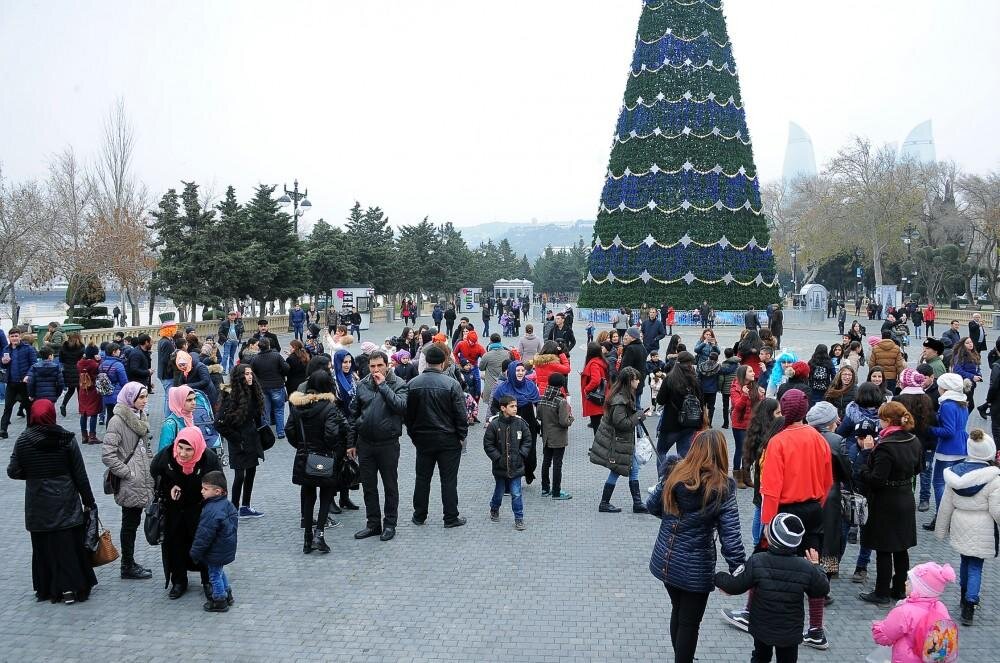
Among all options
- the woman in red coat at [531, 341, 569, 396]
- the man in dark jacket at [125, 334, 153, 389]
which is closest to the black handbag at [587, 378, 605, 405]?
the woman in red coat at [531, 341, 569, 396]

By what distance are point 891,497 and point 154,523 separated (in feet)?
18.6

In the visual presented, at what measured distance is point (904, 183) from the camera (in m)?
53.7

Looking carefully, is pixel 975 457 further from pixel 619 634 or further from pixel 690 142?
pixel 690 142

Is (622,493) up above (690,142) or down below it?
below

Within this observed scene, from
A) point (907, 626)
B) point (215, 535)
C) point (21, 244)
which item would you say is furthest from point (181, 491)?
point (21, 244)

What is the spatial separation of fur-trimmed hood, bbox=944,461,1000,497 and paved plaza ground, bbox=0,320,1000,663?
Answer: 3.24 ft

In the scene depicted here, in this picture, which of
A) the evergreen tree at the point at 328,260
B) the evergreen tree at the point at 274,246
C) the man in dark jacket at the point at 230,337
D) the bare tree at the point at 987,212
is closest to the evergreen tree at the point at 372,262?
the evergreen tree at the point at 328,260

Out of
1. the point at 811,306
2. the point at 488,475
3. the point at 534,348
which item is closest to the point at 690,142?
the point at 811,306

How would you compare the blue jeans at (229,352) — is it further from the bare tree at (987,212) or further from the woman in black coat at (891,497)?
the bare tree at (987,212)

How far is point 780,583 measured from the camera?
4.20 m

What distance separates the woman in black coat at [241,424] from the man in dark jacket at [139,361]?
200 inches

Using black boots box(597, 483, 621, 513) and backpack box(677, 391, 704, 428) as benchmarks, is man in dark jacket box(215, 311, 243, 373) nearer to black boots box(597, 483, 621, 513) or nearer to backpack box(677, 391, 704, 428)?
black boots box(597, 483, 621, 513)

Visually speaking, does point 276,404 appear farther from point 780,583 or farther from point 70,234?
point 70,234

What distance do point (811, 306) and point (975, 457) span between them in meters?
40.8
